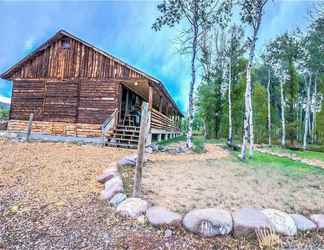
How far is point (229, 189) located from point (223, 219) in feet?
5.71

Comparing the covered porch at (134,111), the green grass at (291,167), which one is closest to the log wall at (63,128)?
the covered porch at (134,111)

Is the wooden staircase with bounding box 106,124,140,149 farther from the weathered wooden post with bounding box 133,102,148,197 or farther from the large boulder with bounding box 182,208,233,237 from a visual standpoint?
the large boulder with bounding box 182,208,233,237

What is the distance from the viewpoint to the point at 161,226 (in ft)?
12.1

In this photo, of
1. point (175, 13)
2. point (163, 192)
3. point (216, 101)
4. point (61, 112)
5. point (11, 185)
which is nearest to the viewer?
point (163, 192)

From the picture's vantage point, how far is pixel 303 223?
3.93m

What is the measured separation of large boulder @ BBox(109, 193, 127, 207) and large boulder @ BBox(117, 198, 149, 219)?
0.36 ft

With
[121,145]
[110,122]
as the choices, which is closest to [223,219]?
[121,145]

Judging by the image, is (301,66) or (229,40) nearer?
(229,40)

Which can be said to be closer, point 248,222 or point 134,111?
point 248,222

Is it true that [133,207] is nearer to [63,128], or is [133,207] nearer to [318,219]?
[318,219]

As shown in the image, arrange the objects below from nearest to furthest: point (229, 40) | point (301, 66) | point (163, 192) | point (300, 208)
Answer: point (300, 208) < point (163, 192) < point (229, 40) < point (301, 66)

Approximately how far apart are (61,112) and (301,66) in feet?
73.1

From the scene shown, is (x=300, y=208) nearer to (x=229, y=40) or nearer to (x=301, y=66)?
(x=229, y=40)

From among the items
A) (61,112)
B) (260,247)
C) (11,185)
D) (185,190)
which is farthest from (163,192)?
(61,112)
